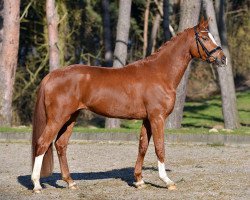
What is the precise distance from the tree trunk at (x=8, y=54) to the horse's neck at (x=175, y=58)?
14.3 metres

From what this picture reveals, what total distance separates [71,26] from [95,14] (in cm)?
417

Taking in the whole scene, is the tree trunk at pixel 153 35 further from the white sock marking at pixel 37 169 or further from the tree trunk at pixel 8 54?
the white sock marking at pixel 37 169

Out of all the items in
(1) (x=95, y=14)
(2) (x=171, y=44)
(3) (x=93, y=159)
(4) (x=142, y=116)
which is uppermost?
(1) (x=95, y=14)

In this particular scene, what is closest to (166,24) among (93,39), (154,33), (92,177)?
(93,39)

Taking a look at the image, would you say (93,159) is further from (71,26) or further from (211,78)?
(211,78)

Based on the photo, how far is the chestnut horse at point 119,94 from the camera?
12875 millimetres

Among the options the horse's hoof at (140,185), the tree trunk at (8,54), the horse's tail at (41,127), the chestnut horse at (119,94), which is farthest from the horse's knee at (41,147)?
the tree trunk at (8,54)

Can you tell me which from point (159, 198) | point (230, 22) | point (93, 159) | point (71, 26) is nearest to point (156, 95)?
point (159, 198)

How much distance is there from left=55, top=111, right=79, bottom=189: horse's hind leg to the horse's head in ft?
7.62

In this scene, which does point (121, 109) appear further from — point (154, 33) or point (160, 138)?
point (154, 33)

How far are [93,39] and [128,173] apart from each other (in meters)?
32.2

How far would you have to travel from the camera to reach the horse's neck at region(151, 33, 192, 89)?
43.9 feet

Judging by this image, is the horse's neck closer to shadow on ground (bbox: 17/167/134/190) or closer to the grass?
shadow on ground (bbox: 17/167/134/190)

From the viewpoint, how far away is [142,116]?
13141mm
